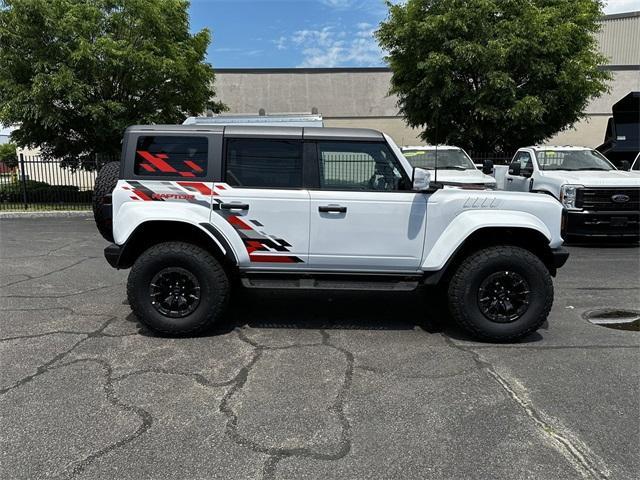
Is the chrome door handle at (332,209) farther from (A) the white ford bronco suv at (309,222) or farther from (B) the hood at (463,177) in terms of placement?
(B) the hood at (463,177)

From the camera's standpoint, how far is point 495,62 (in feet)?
49.2

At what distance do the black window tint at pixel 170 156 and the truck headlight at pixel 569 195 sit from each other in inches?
287

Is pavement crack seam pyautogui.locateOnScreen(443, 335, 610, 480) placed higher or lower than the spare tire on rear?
lower

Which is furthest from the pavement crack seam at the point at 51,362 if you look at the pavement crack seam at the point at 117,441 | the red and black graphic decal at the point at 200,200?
the red and black graphic decal at the point at 200,200

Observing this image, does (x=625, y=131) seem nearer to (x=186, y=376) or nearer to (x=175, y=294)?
(x=175, y=294)

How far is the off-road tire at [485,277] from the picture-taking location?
450 centimetres

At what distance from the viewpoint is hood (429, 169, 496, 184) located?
932 centimetres

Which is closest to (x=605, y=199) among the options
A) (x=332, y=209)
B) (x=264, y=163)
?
(x=332, y=209)

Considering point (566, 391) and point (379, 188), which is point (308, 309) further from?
point (566, 391)

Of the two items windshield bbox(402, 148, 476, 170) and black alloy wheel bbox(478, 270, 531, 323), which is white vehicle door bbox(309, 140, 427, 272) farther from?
windshield bbox(402, 148, 476, 170)

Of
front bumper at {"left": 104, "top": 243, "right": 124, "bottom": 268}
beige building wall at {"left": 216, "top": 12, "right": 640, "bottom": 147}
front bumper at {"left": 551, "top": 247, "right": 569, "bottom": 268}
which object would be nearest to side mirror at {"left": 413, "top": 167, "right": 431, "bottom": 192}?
front bumper at {"left": 551, "top": 247, "right": 569, "bottom": 268}

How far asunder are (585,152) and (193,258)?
9848 millimetres

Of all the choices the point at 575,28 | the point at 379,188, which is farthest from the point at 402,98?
the point at 379,188

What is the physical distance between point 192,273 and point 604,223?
25.8ft
